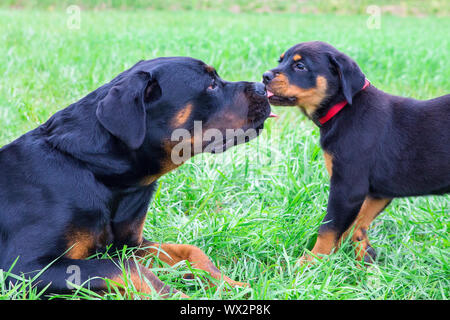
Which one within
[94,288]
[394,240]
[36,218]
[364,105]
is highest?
[364,105]

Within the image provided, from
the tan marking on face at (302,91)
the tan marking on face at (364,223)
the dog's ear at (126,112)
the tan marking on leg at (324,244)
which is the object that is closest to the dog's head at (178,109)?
the dog's ear at (126,112)

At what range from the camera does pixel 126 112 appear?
98.2 inches

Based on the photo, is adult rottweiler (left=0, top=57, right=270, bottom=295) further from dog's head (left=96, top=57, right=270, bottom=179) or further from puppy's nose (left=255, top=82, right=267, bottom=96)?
puppy's nose (left=255, top=82, right=267, bottom=96)

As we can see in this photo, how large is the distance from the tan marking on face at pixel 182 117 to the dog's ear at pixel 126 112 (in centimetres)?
21

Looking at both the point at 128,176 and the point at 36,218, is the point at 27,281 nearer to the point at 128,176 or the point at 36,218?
the point at 36,218

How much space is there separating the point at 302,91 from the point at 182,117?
111 cm

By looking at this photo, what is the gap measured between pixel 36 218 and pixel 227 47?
678 cm

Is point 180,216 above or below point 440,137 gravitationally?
below

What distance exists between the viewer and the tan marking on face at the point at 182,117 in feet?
8.91

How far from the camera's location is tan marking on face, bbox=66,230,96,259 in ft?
8.19

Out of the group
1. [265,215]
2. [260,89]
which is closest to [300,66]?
[260,89]

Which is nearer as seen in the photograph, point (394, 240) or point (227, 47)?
point (394, 240)
